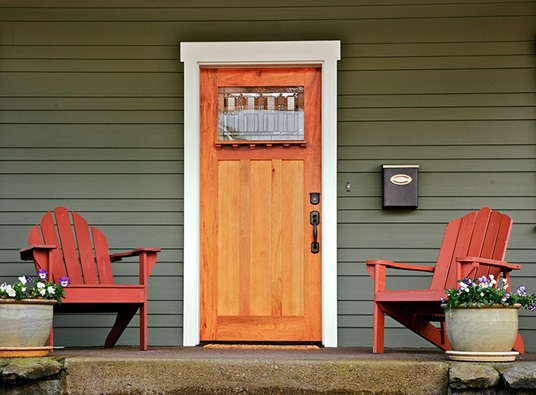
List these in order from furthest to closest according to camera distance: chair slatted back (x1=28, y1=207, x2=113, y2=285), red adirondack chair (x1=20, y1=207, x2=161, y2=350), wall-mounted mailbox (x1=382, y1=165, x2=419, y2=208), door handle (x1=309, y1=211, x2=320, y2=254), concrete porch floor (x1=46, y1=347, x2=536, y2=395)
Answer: door handle (x1=309, y1=211, x2=320, y2=254), wall-mounted mailbox (x1=382, y1=165, x2=419, y2=208), chair slatted back (x1=28, y1=207, x2=113, y2=285), red adirondack chair (x1=20, y1=207, x2=161, y2=350), concrete porch floor (x1=46, y1=347, x2=536, y2=395)

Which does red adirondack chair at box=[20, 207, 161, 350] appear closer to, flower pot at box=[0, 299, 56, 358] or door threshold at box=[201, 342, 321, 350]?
flower pot at box=[0, 299, 56, 358]

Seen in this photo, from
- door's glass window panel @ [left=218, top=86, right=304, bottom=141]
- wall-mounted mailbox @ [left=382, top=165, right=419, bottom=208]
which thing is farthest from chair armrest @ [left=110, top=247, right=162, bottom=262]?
wall-mounted mailbox @ [left=382, top=165, right=419, bottom=208]

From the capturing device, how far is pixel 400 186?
19.0 ft

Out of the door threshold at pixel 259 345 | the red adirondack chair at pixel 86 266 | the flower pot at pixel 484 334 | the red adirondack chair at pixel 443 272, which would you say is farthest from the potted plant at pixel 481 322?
the red adirondack chair at pixel 86 266

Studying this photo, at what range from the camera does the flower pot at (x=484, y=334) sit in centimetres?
414

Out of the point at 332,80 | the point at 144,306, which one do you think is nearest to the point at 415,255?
the point at 332,80

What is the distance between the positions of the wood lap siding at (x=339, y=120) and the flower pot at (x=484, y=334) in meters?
1.58

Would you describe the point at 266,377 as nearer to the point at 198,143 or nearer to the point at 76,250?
the point at 76,250

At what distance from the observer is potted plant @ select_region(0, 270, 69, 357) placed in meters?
4.27

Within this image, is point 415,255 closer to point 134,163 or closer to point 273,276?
point 273,276

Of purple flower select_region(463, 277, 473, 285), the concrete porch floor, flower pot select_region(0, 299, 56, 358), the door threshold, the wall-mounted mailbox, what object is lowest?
the door threshold

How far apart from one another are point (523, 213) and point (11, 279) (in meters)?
3.12

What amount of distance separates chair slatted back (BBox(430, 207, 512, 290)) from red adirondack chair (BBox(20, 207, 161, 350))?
5.13 ft

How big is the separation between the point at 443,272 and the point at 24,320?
2235mm
